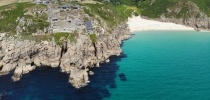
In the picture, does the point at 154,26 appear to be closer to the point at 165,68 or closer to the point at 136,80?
the point at 165,68

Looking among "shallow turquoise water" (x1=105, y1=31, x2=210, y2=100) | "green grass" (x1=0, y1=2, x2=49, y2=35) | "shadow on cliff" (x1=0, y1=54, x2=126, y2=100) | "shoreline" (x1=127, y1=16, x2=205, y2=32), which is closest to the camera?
"shadow on cliff" (x1=0, y1=54, x2=126, y2=100)

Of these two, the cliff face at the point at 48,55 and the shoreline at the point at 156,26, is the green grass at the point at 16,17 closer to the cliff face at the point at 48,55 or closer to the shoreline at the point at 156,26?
the cliff face at the point at 48,55

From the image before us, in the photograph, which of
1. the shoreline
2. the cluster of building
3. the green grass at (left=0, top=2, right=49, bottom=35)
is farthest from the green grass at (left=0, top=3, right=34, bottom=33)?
the shoreline

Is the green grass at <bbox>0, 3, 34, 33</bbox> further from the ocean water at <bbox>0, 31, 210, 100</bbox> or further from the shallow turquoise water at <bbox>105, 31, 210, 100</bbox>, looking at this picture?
the shallow turquoise water at <bbox>105, 31, 210, 100</bbox>

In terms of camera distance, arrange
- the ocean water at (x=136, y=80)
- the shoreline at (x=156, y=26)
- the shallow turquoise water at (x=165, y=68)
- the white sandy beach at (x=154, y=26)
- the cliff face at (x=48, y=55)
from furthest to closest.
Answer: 1. the white sandy beach at (x=154, y=26)
2. the shoreline at (x=156, y=26)
3. the cliff face at (x=48, y=55)
4. the shallow turquoise water at (x=165, y=68)
5. the ocean water at (x=136, y=80)

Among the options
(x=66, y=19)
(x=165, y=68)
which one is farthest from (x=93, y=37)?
(x=165, y=68)

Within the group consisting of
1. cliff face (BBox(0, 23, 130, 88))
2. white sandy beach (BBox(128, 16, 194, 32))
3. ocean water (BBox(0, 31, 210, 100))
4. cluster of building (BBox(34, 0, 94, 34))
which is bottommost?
ocean water (BBox(0, 31, 210, 100))

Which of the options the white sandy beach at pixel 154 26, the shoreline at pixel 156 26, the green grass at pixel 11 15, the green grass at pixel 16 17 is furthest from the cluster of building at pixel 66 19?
the shoreline at pixel 156 26

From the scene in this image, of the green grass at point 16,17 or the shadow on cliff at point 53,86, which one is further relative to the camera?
the green grass at point 16,17
